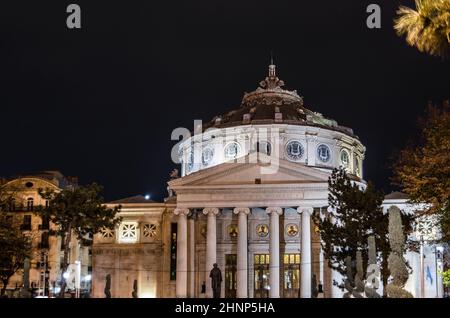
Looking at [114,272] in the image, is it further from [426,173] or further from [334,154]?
[426,173]

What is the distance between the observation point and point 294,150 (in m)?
76.5

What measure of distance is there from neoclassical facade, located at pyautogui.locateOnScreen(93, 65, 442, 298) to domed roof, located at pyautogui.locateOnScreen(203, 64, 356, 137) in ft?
2.61

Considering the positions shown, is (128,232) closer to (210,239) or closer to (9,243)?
(210,239)

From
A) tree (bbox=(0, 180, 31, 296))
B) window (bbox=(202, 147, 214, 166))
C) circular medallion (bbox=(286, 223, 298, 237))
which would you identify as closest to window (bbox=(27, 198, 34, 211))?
window (bbox=(202, 147, 214, 166))

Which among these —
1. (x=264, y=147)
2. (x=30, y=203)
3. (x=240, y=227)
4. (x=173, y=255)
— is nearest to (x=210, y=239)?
(x=240, y=227)

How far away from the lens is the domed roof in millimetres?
78562

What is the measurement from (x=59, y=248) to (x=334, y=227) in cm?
3917

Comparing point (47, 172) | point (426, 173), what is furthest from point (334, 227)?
point (47, 172)

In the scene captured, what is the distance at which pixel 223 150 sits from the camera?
78.1m

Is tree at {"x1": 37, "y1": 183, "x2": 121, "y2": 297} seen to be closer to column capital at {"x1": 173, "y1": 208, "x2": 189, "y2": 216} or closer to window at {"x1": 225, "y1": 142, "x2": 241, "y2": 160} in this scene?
column capital at {"x1": 173, "y1": 208, "x2": 189, "y2": 216}

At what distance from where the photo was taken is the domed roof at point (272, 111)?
258 ft

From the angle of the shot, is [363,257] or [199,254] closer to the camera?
[363,257]

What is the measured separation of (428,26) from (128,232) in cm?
5020

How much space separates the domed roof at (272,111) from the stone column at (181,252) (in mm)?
15490
